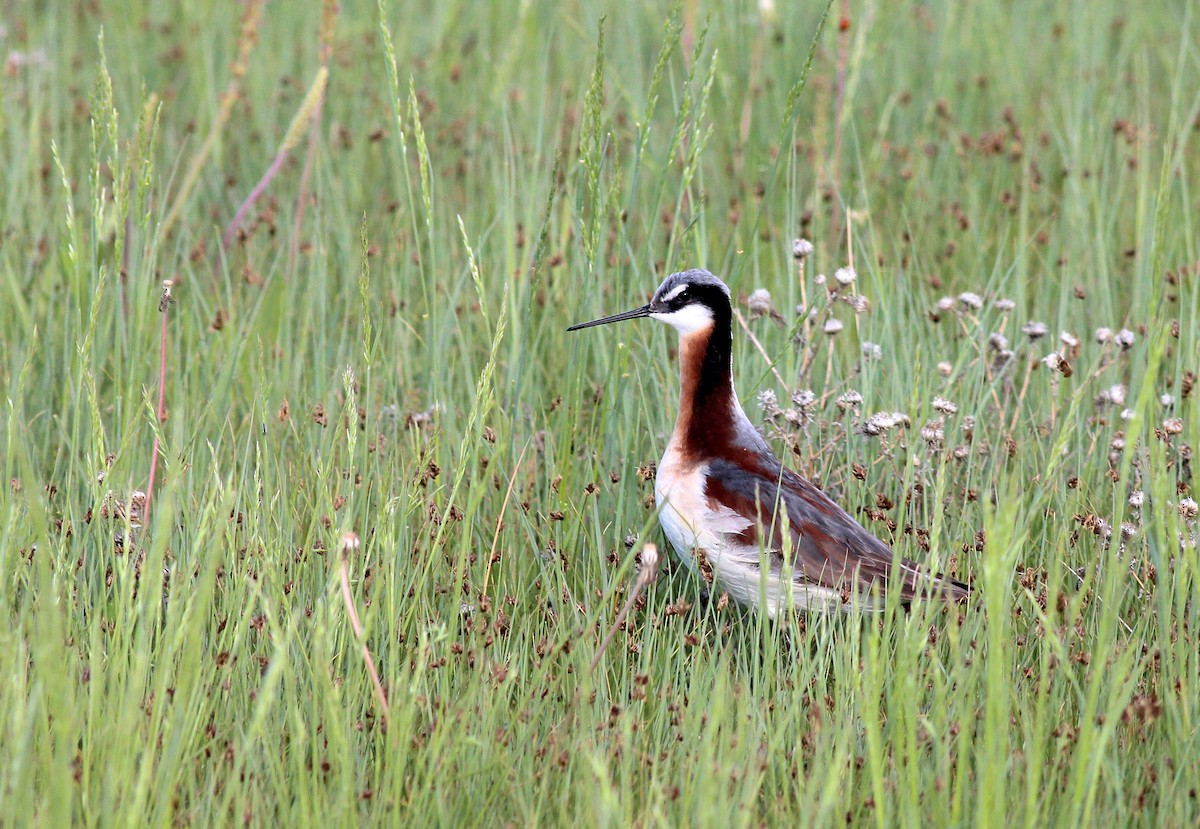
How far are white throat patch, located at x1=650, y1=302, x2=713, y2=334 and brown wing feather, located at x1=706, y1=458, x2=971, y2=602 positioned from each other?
48cm

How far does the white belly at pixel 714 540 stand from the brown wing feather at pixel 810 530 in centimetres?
3

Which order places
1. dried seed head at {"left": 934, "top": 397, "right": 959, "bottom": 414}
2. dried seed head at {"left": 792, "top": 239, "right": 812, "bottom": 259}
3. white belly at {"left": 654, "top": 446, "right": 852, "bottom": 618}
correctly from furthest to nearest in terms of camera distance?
dried seed head at {"left": 792, "top": 239, "right": 812, "bottom": 259} < dried seed head at {"left": 934, "top": 397, "right": 959, "bottom": 414} < white belly at {"left": 654, "top": 446, "right": 852, "bottom": 618}

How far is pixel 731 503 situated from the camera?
4.38 meters

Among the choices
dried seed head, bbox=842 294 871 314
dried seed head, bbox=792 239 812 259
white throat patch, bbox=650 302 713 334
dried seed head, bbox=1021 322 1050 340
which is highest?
dried seed head, bbox=792 239 812 259

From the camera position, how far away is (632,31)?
7.48 metres

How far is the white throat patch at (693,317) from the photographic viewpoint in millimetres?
4633

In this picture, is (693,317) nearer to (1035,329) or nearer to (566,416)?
(566,416)

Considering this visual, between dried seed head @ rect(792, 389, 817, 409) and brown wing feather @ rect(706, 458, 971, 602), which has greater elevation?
dried seed head @ rect(792, 389, 817, 409)

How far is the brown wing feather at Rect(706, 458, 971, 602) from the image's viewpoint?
4141mm

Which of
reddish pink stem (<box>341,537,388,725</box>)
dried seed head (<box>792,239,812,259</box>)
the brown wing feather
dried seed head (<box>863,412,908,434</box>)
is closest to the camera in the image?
reddish pink stem (<box>341,537,388,725</box>)

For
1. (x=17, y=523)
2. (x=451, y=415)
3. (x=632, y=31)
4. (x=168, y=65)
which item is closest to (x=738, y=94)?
(x=632, y=31)

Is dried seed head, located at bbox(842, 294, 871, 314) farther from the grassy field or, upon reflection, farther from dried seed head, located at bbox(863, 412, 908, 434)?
dried seed head, located at bbox(863, 412, 908, 434)

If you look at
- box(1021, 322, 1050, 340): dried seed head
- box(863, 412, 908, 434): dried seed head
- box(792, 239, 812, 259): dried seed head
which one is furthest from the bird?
box(1021, 322, 1050, 340): dried seed head

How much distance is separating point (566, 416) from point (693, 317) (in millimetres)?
567
